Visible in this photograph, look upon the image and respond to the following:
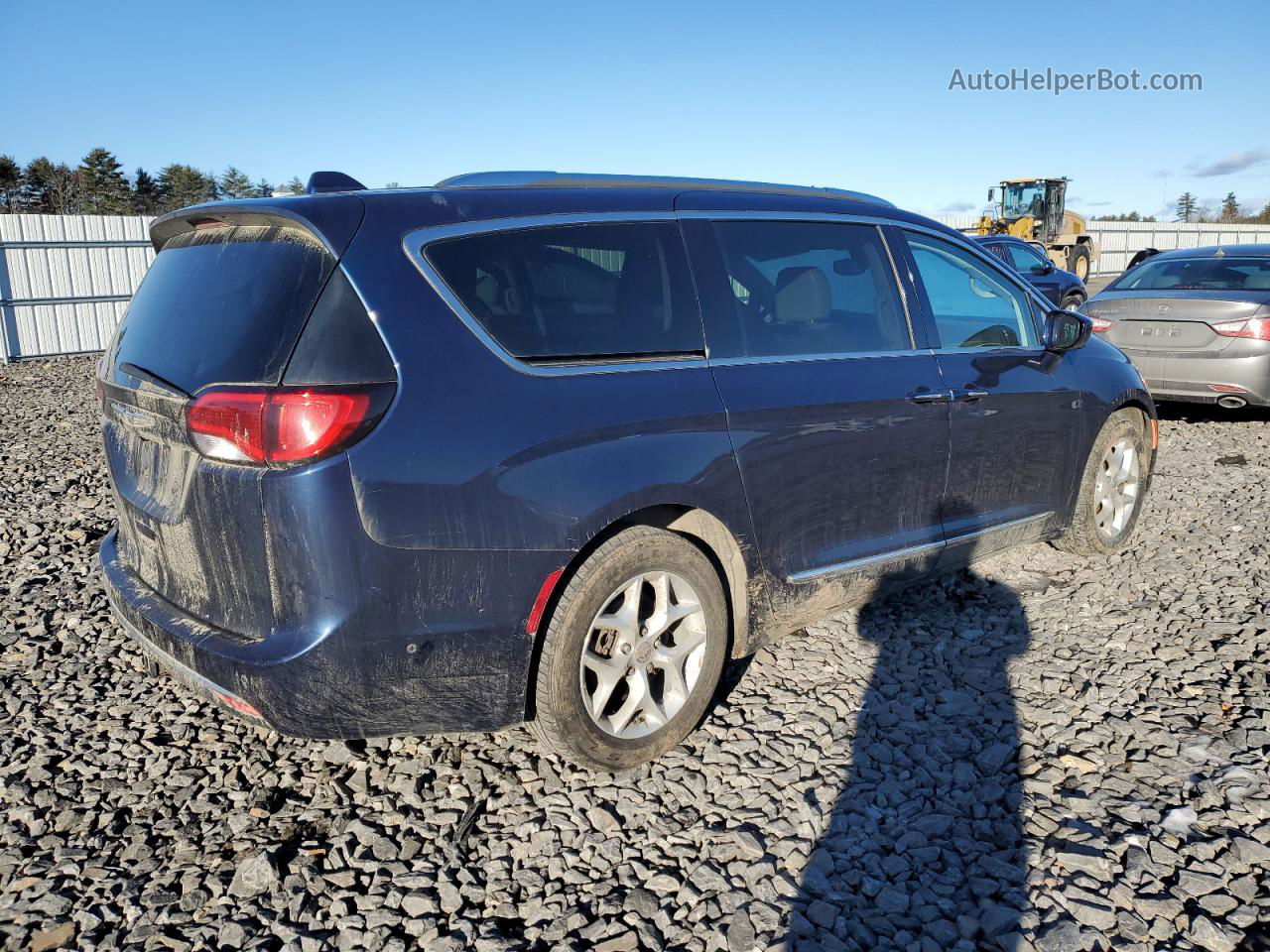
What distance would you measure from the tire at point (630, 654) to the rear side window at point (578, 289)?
610mm

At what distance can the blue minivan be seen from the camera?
7.85 feet

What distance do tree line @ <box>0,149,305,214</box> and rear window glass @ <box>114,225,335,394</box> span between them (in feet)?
174

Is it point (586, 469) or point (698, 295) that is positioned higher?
point (698, 295)

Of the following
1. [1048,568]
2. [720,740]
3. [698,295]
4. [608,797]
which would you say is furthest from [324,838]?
[1048,568]

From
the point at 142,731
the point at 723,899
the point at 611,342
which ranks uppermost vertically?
the point at 611,342

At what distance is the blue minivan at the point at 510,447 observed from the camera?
2.39 m

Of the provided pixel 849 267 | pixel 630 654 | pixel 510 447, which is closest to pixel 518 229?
pixel 510 447

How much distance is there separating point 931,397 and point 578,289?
1616 millimetres

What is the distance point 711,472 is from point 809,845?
114 centimetres

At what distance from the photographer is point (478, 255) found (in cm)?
266

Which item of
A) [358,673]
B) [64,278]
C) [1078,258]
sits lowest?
[358,673]

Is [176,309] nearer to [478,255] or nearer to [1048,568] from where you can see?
[478,255]

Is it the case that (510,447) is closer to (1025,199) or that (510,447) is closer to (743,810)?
(743,810)

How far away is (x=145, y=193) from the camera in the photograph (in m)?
61.9
